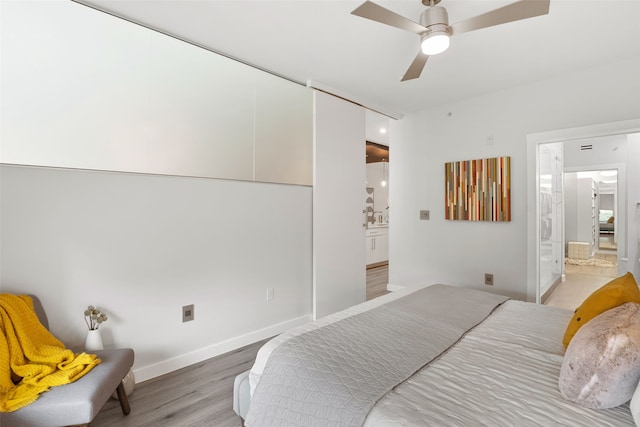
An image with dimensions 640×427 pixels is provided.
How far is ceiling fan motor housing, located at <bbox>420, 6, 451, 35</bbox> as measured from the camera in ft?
5.72

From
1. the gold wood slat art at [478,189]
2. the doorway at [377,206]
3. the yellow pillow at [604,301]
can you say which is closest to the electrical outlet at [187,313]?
the doorway at [377,206]

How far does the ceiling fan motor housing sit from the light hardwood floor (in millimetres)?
2510

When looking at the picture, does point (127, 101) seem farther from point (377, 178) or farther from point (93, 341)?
point (377, 178)

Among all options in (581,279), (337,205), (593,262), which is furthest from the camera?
(593,262)

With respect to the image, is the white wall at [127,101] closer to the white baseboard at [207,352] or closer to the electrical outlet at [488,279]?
the white baseboard at [207,352]

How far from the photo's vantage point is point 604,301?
4.54ft

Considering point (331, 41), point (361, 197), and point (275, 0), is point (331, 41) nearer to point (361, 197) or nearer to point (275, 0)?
point (275, 0)

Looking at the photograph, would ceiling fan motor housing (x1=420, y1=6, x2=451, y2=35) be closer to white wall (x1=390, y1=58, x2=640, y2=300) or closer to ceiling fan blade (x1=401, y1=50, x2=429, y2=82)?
ceiling fan blade (x1=401, y1=50, x2=429, y2=82)

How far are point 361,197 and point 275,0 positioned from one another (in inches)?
85.8

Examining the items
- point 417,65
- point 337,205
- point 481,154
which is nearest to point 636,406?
point 417,65

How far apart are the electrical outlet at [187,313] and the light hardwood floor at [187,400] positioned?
359mm

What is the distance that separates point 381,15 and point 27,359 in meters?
2.46

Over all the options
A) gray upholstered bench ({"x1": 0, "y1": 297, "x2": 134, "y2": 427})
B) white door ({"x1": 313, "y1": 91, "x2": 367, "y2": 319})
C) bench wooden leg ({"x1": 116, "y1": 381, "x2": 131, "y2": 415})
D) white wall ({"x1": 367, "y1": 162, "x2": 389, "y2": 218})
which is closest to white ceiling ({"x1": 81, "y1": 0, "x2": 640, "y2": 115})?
white door ({"x1": 313, "y1": 91, "x2": 367, "y2": 319})

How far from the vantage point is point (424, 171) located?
3.98m
